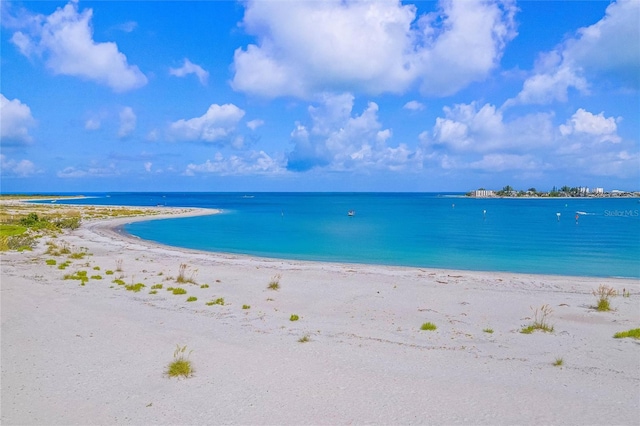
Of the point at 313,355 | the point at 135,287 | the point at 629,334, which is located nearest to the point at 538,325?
the point at 629,334

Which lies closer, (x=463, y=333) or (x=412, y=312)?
(x=463, y=333)

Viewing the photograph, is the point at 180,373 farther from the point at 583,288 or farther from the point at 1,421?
the point at 583,288

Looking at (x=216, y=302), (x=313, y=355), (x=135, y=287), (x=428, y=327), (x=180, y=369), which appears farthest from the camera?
(x=135, y=287)

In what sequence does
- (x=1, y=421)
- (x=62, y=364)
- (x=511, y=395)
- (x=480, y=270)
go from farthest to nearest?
1. (x=480, y=270)
2. (x=62, y=364)
3. (x=511, y=395)
4. (x=1, y=421)

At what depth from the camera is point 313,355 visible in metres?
11.6

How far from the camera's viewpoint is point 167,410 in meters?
8.59

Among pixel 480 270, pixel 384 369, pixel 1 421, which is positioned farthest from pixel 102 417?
pixel 480 270

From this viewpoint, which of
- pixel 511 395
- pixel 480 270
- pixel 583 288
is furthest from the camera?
pixel 480 270

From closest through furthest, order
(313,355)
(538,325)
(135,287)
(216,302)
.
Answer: (313,355)
(538,325)
(216,302)
(135,287)

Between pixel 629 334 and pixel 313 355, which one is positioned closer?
pixel 313 355

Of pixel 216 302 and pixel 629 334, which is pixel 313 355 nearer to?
pixel 216 302

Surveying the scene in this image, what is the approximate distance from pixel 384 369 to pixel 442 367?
4.90 feet

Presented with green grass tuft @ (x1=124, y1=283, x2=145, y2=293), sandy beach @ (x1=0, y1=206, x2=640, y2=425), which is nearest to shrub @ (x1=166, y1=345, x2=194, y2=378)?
→ sandy beach @ (x1=0, y1=206, x2=640, y2=425)

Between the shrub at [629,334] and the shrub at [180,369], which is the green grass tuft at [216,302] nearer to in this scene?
the shrub at [180,369]
